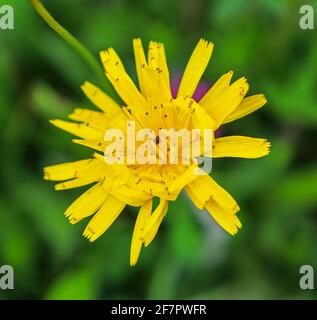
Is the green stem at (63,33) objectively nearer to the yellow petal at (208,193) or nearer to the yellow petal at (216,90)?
the yellow petal at (216,90)

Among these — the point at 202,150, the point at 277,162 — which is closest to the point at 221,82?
the point at 202,150

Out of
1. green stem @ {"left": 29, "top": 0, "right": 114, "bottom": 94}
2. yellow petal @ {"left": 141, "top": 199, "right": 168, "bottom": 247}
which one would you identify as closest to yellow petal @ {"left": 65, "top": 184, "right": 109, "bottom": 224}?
yellow petal @ {"left": 141, "top": 199, "right": 168, "bottom": 247}

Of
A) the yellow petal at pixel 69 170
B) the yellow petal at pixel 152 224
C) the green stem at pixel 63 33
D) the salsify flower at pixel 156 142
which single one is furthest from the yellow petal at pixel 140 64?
the yellow petal at pixel 152 224

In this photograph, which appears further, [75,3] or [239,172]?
[75,3]

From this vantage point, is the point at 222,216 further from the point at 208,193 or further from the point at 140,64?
the point at 140,64

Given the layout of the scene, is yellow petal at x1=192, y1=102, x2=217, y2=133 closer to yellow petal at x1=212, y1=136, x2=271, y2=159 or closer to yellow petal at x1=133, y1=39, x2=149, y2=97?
yellow petal at x1=212, y1=136, x2=271, y2=159

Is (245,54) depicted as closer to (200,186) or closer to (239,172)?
(239,172)

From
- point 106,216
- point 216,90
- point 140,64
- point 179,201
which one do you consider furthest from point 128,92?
point 179,201
